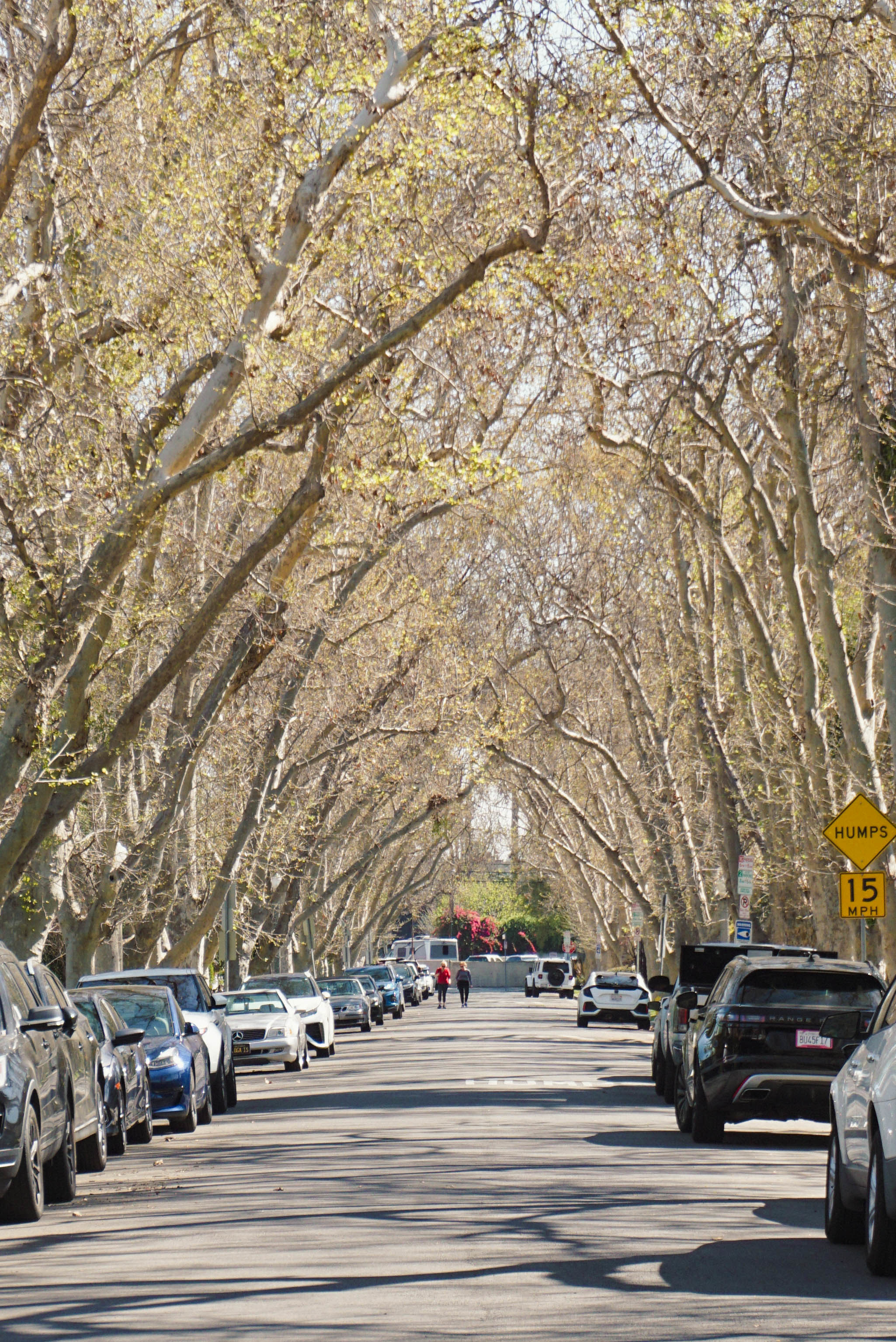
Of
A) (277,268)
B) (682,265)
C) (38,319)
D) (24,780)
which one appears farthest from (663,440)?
(24,780)

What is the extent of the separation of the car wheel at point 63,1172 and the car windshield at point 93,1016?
10.1 feet

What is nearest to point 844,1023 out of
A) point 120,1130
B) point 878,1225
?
point 878,1225

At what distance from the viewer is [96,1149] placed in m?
14.2

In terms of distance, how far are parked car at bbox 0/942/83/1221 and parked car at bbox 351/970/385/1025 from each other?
34.6 metres

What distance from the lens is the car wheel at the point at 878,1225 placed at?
823 cm

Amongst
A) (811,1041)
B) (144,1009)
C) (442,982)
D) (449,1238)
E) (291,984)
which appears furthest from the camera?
(442,982)

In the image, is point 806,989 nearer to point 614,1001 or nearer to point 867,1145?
point 867,1145

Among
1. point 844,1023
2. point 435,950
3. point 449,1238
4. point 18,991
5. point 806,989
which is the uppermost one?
point 435,950

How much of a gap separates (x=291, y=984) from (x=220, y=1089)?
42.5 ft

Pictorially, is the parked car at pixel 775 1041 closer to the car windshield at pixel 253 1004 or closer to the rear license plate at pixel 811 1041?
the rear license plate at pixel 811 1041

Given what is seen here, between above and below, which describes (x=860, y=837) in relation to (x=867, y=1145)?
above

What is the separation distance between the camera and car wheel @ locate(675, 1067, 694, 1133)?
1603 centimetres

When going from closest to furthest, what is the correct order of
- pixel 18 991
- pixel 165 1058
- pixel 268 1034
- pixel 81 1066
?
pixel 18 991
pixel 81 1066
pixel 165 1058
pixel 268 1034

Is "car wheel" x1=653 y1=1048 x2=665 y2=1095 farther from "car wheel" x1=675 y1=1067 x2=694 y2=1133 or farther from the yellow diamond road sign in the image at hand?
"car wheel" x1=675 y1=1067 x2=694 y2=1133
